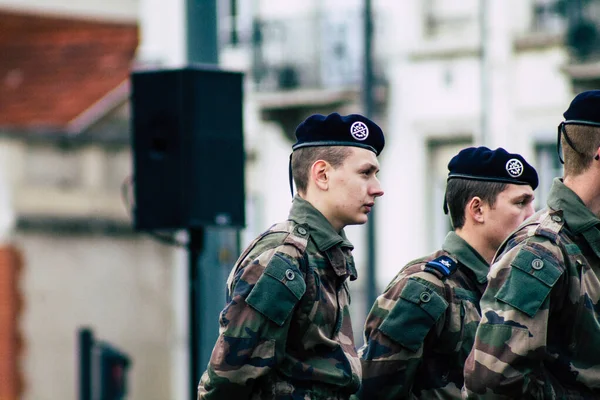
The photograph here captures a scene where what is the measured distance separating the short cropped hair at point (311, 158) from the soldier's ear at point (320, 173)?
0.06ft

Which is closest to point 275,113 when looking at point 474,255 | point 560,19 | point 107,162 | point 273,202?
point 273,202

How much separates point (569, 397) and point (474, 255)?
1.48 m

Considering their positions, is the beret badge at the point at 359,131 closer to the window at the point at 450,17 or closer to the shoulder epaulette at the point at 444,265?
the shoulder epaulette at the point at 444,265

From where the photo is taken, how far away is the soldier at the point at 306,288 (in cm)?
600

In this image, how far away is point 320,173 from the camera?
6.39 m

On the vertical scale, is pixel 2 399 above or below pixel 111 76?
below

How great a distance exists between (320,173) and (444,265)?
2.90ft

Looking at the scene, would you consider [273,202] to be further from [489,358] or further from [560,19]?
[489,358]

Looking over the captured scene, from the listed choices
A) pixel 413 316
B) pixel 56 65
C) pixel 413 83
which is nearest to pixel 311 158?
pixel 413 316

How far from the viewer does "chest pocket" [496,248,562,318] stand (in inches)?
218

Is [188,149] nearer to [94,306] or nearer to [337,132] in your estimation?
[337,132]

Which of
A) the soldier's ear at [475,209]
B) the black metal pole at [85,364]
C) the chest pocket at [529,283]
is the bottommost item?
the black metal pole at [85,364]

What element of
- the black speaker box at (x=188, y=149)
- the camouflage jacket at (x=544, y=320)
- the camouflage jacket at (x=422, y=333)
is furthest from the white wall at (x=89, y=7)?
the camouflage jacket at (x=544, y=320)

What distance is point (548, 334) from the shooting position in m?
5.66
